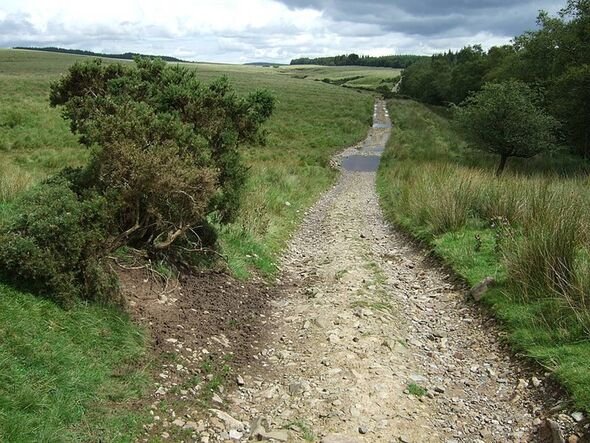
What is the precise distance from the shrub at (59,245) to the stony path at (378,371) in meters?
2.00

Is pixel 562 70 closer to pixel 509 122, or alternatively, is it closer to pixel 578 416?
pixel 509 122

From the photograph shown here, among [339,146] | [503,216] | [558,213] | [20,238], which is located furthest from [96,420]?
[339,146]

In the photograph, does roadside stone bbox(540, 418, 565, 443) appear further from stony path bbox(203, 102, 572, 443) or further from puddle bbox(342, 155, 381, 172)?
puddle bbox(342, 155, 381, 172)

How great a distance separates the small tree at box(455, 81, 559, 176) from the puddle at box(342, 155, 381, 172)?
5.56 m

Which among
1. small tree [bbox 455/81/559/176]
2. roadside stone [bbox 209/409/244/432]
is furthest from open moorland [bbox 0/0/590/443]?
small tree [bbox 455/81/559/176]

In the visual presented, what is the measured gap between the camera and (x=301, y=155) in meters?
28.8

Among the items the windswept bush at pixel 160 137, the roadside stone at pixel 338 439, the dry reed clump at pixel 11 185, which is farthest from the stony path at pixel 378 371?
the dry reed clump at pixel 11 185

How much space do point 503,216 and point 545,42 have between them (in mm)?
25396

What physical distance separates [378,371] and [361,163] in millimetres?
24395

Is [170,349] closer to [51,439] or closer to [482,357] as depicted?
[51,439]

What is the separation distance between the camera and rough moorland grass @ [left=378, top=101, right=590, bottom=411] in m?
5.57

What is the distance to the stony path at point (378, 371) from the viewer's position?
469 cm

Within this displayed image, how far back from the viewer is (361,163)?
95.9ft

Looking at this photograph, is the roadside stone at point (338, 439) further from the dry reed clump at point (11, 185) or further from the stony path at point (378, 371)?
the dry reed clump at point (11, 185)
